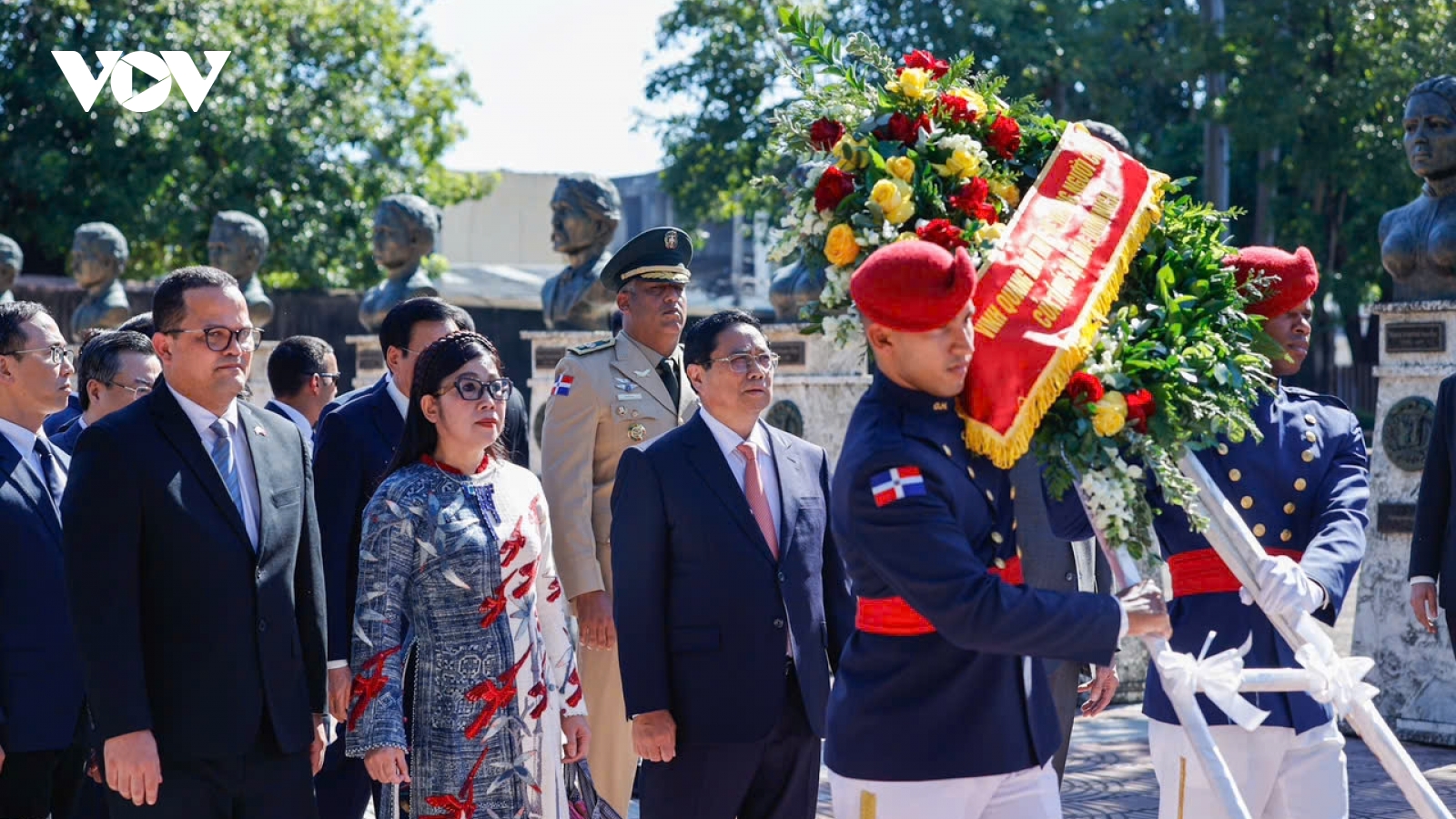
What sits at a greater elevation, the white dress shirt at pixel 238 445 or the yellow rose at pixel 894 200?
the yellow rose at pixel 894 200

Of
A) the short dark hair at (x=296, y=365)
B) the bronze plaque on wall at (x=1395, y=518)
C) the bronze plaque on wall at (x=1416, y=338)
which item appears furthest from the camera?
the bronze plaque on wall at (x=1395, y=518)

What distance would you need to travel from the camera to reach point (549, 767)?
15.4ft

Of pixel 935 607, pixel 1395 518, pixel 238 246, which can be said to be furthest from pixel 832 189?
pixel 238 246

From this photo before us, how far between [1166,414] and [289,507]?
91.1 inches

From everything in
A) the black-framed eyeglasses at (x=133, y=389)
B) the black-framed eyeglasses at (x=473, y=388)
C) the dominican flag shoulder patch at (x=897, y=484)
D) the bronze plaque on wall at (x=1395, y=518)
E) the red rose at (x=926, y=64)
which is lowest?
the bronze plaque on wall at (x=1395, y=518)

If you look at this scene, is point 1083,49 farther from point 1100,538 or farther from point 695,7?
point 1100,538

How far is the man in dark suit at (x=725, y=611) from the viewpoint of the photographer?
5020 millimetres

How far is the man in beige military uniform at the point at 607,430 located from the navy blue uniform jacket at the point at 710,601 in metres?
0.92

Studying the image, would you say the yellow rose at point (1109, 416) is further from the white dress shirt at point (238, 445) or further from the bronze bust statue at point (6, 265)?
the bronze bust statue at point (6, 265)

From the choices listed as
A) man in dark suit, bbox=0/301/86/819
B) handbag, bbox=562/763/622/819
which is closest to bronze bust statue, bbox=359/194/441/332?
man in dark suit, bbox=0/301/86/819

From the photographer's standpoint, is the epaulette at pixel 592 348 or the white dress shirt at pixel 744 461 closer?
the white dress shirt at pixel 744 461

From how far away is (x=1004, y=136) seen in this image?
13.1ft

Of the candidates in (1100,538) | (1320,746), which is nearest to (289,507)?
(1100,538)

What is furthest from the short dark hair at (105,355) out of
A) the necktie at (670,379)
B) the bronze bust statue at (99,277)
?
the bronze bust statue at (99,277)
